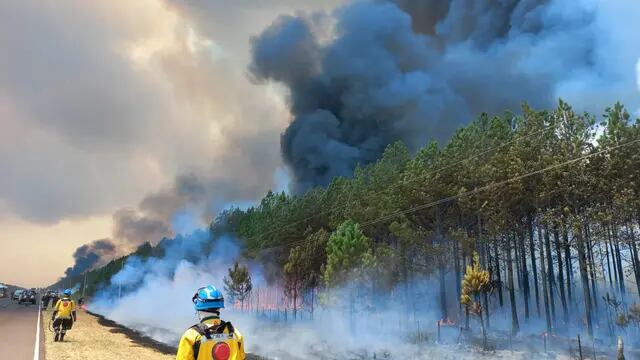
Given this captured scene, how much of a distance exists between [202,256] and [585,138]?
7517 centimetres

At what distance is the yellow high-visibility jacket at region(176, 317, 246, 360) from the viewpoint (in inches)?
178

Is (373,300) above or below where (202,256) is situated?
below

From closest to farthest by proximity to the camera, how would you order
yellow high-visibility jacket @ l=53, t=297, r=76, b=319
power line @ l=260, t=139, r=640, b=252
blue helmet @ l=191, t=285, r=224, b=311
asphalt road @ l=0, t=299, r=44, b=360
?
1. blue helmet @ l=191, t=285, r=224, b=311
2. asphalt road @ l=0, t=299, r=44, b=360
3. yellow high-visibility jacket @ l=53, t=297, r=76, b=319
4. power line @ l=260, t=139, r=640, b=252

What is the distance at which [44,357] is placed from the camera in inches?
703

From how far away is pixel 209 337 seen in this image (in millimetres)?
4590

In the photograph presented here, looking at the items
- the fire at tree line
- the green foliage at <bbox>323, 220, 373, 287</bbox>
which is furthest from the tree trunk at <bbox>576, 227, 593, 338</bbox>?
the green foliage at <bbox>323, 220, 373, 287</bbox>

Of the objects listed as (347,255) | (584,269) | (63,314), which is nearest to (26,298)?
(347,255)

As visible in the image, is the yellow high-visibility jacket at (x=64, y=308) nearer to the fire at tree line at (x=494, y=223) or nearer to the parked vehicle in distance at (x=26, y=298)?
the fire at tree line at (x=494, y=223)

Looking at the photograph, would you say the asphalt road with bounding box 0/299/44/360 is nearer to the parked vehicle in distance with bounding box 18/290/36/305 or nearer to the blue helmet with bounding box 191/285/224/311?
the blue helmet with bounding box 191/285/224/311

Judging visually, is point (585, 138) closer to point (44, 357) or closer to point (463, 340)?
point (463, 340)

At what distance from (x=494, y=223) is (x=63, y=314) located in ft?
112

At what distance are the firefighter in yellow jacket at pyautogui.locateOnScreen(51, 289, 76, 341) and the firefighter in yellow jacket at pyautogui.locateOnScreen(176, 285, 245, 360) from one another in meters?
19.6

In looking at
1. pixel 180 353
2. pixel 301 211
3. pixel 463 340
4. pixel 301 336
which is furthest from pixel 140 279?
pixel 180 353

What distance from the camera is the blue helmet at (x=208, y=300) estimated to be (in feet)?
15.5
